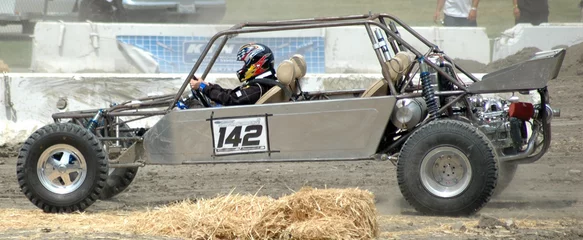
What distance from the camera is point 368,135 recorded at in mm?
7215

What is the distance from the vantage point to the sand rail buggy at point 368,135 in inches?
274

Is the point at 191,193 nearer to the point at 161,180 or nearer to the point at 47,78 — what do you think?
the point at 161,180

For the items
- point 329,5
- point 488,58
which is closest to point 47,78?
point 488,58

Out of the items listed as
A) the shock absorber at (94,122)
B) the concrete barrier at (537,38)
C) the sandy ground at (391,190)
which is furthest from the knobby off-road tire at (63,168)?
the concrete barrier at (537,38)

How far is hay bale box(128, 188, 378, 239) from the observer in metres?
5.61

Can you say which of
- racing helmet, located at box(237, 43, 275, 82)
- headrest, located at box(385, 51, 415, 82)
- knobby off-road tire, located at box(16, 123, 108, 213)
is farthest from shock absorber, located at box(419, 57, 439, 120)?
knobby off-road tire, located at box(16, 123, 108, 213)

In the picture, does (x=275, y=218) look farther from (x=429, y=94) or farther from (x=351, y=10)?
(x=351, y=10)

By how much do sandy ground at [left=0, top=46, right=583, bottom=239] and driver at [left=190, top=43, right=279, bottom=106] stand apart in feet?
3.61

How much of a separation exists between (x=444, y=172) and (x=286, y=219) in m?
1.81

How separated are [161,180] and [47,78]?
2333 millimetres

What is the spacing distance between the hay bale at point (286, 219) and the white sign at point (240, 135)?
1417 mm

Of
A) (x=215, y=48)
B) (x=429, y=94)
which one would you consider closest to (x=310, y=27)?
(x=429, y=94)

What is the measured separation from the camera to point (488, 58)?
15016mm

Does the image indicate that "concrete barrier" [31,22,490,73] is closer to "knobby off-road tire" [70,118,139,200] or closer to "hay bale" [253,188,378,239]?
"knobby off-road tire" [70,118,139,200]
